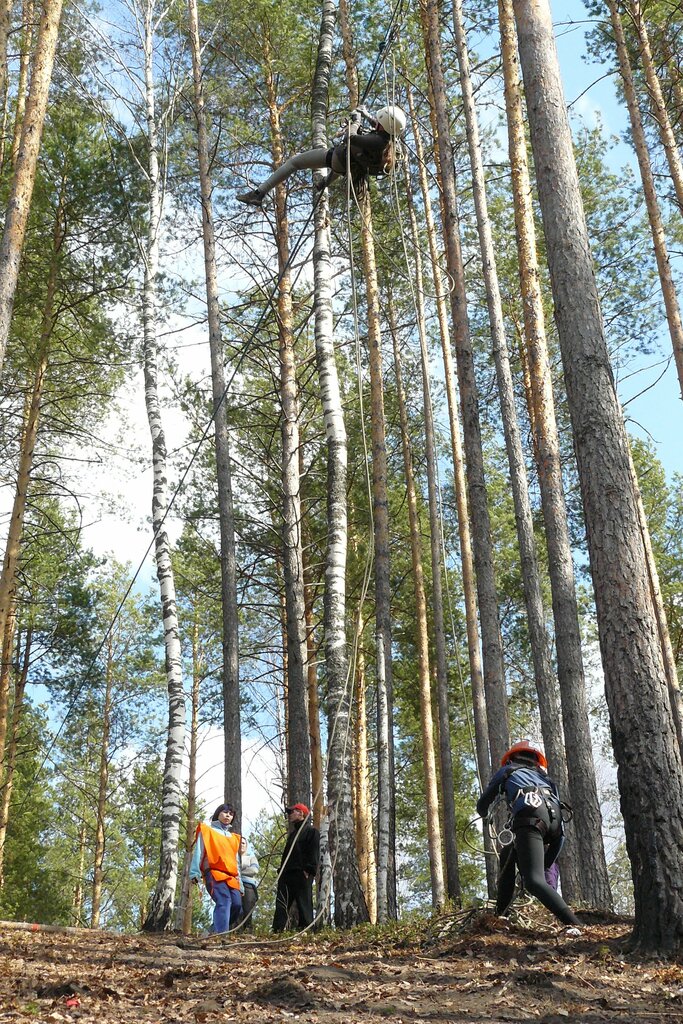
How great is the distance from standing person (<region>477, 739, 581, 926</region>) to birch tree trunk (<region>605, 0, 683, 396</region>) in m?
7.00

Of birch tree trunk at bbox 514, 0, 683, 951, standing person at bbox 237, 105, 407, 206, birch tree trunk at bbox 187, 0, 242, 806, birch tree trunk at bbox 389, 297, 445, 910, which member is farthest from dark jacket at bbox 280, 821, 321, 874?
birch tree trunk at bbox 389, 297, 445, 910

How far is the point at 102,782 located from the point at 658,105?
1840 centimetres

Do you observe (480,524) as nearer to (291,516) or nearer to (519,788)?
(291,516)

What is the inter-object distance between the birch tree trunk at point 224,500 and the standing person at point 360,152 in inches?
158

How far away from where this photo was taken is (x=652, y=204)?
1202 cm

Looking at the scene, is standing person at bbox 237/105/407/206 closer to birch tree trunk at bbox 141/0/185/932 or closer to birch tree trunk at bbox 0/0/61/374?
birch tree trunk at bbox 0/0/61/374

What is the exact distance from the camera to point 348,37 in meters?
13.5

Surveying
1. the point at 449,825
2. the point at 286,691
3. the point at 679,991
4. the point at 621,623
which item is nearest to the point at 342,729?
the point at 621,623

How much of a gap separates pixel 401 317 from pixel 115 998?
46.6 feet

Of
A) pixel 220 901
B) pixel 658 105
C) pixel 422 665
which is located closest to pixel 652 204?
pixel 658 105

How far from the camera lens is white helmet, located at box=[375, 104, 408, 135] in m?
6.06

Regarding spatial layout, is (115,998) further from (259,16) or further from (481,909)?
(259,16)

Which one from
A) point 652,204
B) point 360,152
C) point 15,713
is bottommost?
point 15,713

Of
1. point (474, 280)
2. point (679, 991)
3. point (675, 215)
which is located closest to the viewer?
point (679, 991)
